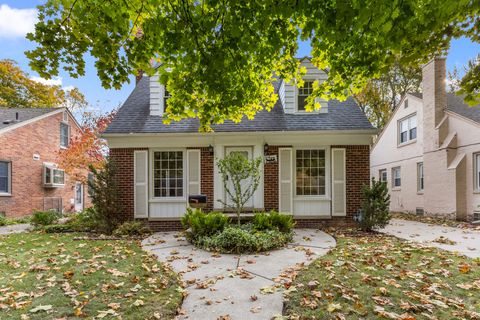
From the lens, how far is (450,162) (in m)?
A: 13.7

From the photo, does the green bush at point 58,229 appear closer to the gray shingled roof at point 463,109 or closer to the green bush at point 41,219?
the green bush at point 41,219

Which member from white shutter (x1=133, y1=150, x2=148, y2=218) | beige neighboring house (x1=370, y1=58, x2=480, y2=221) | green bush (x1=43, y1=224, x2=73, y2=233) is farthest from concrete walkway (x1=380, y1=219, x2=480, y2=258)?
green bush (x1=43, y1=224, x2=73, y2=233)

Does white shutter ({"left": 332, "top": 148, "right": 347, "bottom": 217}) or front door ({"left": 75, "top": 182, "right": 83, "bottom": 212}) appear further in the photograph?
front door ({"left": 75, "top": 182, "right": 83, "bottom": 212})

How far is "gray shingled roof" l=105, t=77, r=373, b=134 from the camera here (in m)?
10.2

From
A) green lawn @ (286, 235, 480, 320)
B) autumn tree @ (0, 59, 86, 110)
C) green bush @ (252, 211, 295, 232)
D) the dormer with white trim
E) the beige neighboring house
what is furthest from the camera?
autumn tree @ (0, 59, 86, 110)

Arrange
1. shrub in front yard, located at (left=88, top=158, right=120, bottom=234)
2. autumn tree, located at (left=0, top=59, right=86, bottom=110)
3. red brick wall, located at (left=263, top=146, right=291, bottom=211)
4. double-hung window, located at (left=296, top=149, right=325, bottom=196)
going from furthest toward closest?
autumn tree, located at (left=0, top=59, right=86, bottom=110) → double-hung window, located at (left=296, top=149, right=325, bottom=196) → red brick wall, located at (left=263, top=146, right=291, bottom=211) → shrub in front yard, located at (left=88, top=158, right=120, bottom=234)

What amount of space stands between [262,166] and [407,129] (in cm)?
1137

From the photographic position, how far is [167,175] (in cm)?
1056

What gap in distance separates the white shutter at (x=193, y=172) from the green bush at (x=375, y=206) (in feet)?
17.4

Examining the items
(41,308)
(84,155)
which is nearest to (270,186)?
(41,308)

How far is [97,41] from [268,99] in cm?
397

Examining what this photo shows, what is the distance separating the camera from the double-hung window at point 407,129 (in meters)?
16.6

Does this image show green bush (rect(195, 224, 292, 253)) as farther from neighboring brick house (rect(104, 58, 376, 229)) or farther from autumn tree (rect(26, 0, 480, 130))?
autumn tree (rect(26, 0, 480, 130))

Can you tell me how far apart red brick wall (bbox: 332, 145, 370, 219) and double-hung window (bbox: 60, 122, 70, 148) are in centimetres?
1763
